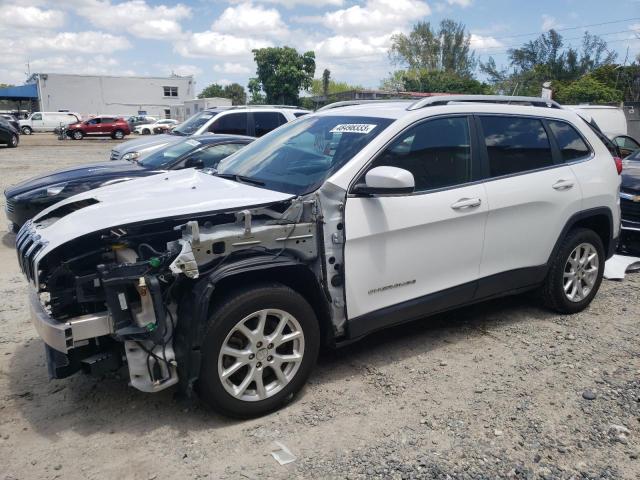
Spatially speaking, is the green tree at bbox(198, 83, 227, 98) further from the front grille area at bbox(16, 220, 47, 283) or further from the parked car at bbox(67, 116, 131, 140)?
the front grille area at bbox(16, 220, 47, 283)

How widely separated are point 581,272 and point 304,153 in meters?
2.82

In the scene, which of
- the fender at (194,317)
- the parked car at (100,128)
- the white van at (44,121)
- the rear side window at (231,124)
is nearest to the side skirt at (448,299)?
the fender at (194,317)

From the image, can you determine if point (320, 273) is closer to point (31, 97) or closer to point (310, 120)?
point (310, 120)

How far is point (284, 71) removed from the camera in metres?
51.2

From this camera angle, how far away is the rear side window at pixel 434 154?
3811mm

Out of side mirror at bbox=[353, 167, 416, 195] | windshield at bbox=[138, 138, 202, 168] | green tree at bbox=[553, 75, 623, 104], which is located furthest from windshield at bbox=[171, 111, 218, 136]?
green tree at bbox=[553, 75, 623, 104]

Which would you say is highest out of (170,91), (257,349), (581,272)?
(170,91)

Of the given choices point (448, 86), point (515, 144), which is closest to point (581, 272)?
point (515, 144)

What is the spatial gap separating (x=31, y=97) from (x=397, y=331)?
73908mm

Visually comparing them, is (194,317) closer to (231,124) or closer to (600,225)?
(600,225)

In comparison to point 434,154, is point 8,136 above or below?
above

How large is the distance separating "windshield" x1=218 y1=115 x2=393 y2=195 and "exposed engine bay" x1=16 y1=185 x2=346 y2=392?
425 mm

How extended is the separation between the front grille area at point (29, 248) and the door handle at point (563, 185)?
3.84m

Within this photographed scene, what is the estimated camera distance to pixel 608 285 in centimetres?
607
